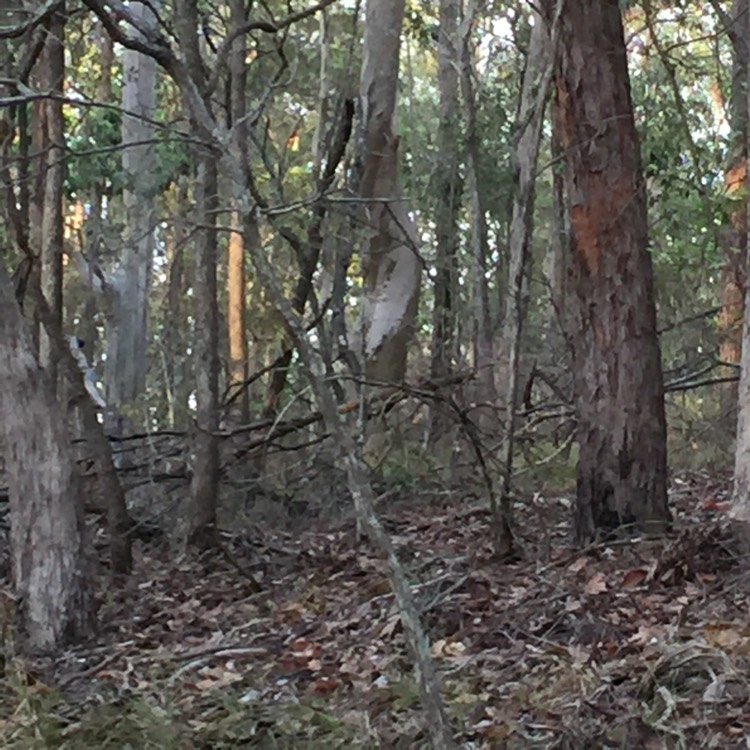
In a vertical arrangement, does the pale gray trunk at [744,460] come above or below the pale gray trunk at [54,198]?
below

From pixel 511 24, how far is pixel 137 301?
6.35 metres

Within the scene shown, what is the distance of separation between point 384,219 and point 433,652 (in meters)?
6.60

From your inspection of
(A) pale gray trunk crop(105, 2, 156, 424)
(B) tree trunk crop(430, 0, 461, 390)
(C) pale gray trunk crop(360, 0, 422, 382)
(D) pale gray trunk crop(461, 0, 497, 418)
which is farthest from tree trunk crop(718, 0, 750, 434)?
(A) pale gray trunk crop(105, 2, 156, 424)

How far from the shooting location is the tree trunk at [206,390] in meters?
8.46

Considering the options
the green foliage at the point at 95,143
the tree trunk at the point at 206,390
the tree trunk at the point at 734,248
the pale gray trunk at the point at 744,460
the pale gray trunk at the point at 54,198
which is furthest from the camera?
the green foliage at the point at 95,143

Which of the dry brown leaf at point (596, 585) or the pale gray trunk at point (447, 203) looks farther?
the pale gray trunk at point (447, 203)

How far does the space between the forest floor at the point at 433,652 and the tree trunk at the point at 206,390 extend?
326 millimetres

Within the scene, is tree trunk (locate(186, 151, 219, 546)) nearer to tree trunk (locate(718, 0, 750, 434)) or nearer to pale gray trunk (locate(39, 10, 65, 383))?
pale gray trunk (locate(39, 10, 65, 383))

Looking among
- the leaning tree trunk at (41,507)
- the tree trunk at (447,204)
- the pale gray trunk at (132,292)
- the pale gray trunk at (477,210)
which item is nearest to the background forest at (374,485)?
the leaning tree trunk at (41,507)

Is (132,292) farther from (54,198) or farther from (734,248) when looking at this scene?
(734,248)

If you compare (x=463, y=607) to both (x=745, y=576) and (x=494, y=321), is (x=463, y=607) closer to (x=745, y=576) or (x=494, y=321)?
(x=745, y=576)

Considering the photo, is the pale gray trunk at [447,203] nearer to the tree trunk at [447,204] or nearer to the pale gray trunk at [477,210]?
the tree trunk at [447,204]

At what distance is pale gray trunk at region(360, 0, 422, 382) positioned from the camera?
11.8 meters

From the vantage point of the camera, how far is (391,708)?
506cm
